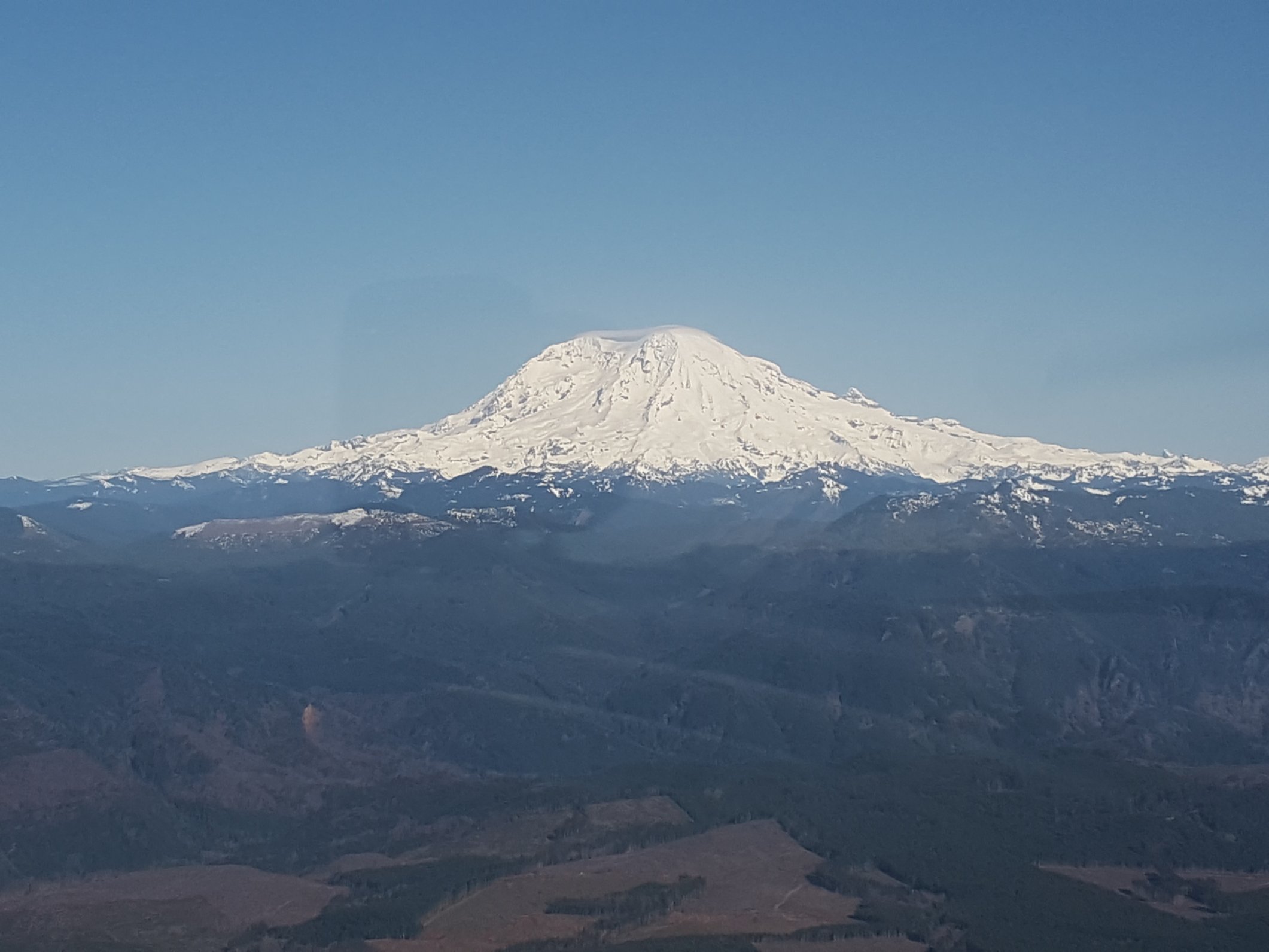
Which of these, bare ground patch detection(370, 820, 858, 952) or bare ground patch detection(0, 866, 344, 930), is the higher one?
bare ground patch detection(370, 820, 858, 952)

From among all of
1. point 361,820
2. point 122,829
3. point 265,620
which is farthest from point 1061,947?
point 265,620

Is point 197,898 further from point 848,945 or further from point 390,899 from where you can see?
point 848,945

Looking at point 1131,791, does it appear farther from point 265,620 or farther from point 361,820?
point 265,620

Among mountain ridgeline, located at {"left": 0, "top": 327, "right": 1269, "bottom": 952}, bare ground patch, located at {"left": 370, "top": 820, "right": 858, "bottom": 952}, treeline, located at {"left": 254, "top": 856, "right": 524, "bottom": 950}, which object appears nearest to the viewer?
bare ground patch, located at {"left": 370, "top": 820, "right": 858, "bottom": 952}

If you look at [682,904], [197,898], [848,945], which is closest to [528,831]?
[682,904]

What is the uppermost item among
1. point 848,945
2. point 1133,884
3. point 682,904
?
point 1133,884

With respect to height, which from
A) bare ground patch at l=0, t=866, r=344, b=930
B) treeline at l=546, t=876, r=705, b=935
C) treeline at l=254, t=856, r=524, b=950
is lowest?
bare ground patch at l=0, t=866, r=344, b=930

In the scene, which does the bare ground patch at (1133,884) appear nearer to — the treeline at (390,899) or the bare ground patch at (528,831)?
the bare ground patch at (528,831)

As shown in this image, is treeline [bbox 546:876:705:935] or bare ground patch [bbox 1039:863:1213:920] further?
bare ground patch [bbox 1039:863:1213:920]

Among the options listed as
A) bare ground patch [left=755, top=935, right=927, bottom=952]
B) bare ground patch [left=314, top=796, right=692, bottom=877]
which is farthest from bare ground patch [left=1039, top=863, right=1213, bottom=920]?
bare ground patch [left=314, top=796, right=692, bottom=877]

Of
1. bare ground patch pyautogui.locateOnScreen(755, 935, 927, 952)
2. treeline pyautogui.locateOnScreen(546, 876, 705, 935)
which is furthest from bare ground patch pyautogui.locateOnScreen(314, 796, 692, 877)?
bare ground patch pyautogui.locateOnScreen(755, 935, 927, 952)

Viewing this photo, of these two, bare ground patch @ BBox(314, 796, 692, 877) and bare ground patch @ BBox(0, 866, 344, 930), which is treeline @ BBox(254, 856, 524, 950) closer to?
bare ground patch @ BBox(0, 866, 344, 930)

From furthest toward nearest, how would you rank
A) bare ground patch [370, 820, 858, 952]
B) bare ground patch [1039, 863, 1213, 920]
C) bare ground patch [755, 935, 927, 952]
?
1. bare ground patch [1039, 863, 1213, 920]
2. bare ground patch [370, 820, 858, 952]
3. bare ground patch [755, 935, 927, 952]
